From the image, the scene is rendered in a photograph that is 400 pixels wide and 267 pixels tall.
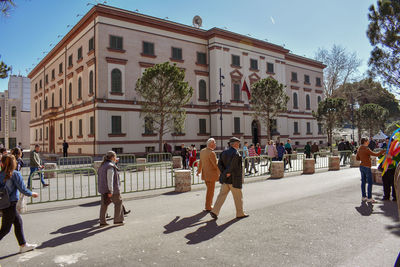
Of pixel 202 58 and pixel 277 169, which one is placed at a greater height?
pixel 202 58

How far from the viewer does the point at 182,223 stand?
6574 millimetres

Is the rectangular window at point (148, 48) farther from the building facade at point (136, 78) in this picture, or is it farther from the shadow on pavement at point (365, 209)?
the shadow on pavement at point (365, 209)

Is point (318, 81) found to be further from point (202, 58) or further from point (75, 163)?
point (75, 163)

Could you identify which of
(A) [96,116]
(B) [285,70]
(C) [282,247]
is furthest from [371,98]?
(C) [282,247]

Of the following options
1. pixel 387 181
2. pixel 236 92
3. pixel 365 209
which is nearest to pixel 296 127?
pixel 236 92

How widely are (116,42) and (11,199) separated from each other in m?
25.5

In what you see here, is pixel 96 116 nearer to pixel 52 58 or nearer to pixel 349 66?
pixel 52 58

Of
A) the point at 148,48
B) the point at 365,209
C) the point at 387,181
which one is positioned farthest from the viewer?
the point at 148,48

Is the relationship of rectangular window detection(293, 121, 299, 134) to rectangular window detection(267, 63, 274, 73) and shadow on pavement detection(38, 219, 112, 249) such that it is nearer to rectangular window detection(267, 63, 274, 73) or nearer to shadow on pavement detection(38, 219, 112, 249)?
rectangular window detection(267, 63, 274, 73)

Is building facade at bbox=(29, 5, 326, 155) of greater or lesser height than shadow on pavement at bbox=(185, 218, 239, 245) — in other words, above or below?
above

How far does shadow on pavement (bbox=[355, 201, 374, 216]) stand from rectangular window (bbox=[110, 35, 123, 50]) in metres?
25.6

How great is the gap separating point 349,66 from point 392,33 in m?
36.5

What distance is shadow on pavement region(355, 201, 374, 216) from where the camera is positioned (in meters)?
7.11

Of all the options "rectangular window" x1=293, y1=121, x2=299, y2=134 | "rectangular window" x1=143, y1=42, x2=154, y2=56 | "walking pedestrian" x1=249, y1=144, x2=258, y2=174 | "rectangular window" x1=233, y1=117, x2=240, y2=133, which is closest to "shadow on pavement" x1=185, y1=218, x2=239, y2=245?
"walking pedestrian" x1=249, y1=144, x2=258, y2=174
